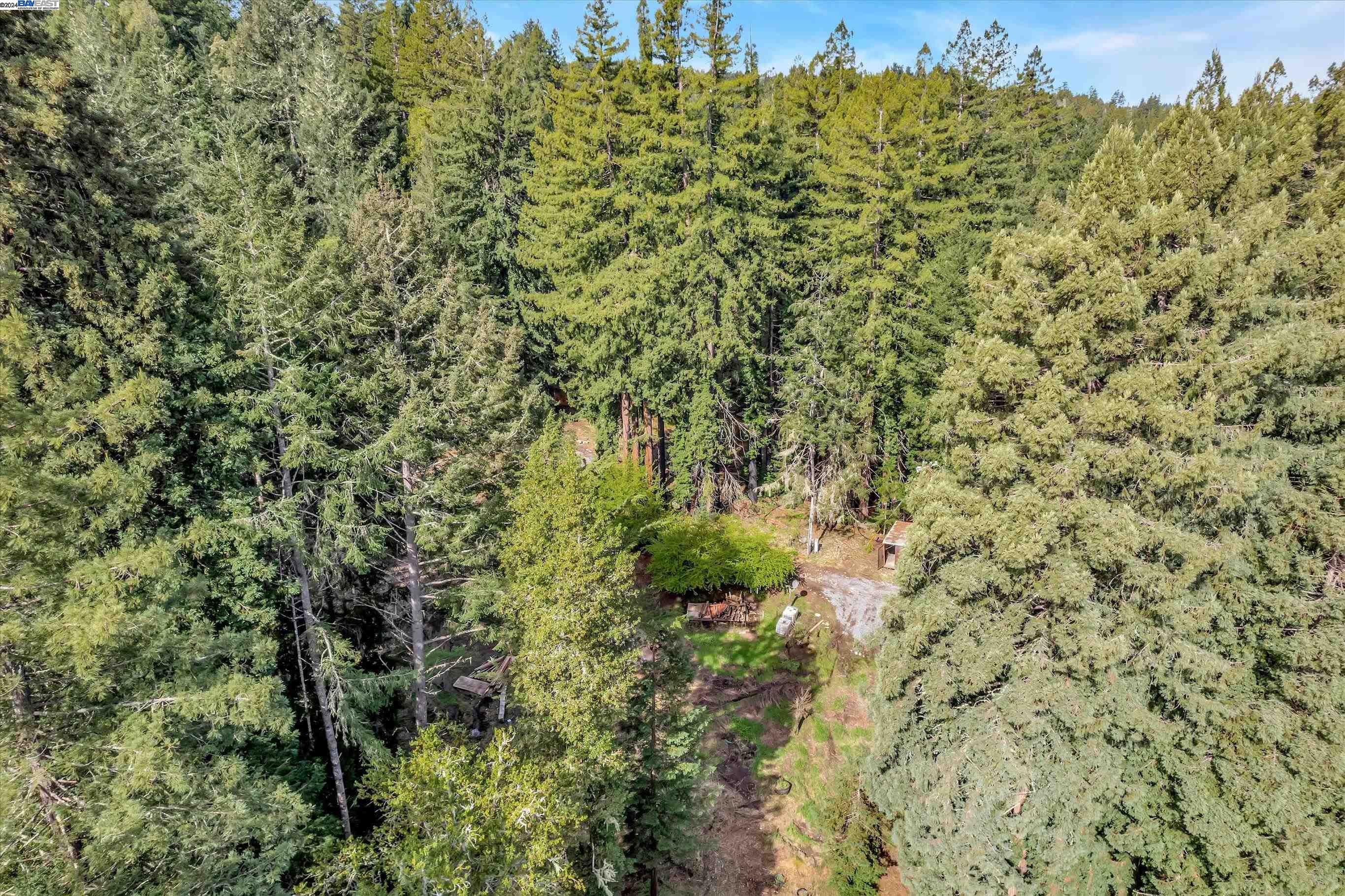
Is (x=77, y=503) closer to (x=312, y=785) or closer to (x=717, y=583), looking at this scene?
(x=312, y=785)

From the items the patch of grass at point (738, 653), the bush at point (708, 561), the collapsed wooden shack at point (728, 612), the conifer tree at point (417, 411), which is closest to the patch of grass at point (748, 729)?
the patch of grass at point (738, 653)

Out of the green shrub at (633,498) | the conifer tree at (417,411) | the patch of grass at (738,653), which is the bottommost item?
the patch of grass at (738,653)

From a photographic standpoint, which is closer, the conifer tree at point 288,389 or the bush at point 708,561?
the conifer tree at point 288,389

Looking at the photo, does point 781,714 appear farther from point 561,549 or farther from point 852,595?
point 561,549

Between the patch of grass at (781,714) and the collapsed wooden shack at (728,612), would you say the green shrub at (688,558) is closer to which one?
the collapsed wooden shack at (728,612)

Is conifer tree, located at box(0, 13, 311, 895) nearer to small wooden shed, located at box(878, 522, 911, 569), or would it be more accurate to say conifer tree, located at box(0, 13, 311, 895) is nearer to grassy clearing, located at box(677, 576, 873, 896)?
grassy clearing, located at box(677, 576, 873, 896)

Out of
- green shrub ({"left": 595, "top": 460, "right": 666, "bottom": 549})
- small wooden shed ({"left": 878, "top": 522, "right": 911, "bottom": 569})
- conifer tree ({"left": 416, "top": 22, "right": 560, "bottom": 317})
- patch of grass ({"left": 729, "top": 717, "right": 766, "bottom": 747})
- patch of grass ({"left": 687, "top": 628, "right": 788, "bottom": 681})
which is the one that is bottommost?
patch of grass ({"left": 729, "top": 717, "right": 766, "bottom": 747})

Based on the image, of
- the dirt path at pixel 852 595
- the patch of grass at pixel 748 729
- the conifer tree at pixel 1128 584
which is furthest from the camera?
the dirt path at pixel 852 595

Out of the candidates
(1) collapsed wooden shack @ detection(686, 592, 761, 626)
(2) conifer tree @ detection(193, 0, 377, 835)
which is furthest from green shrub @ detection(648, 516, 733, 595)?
(2) conifer tree @ detection(193, 0, 377, 835)

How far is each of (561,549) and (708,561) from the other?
38.5 ft

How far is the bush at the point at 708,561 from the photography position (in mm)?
22422

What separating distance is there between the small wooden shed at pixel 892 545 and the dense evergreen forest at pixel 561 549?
6935 millimetres

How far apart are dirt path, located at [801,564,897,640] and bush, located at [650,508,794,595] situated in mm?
1564

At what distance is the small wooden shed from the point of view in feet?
77.7
